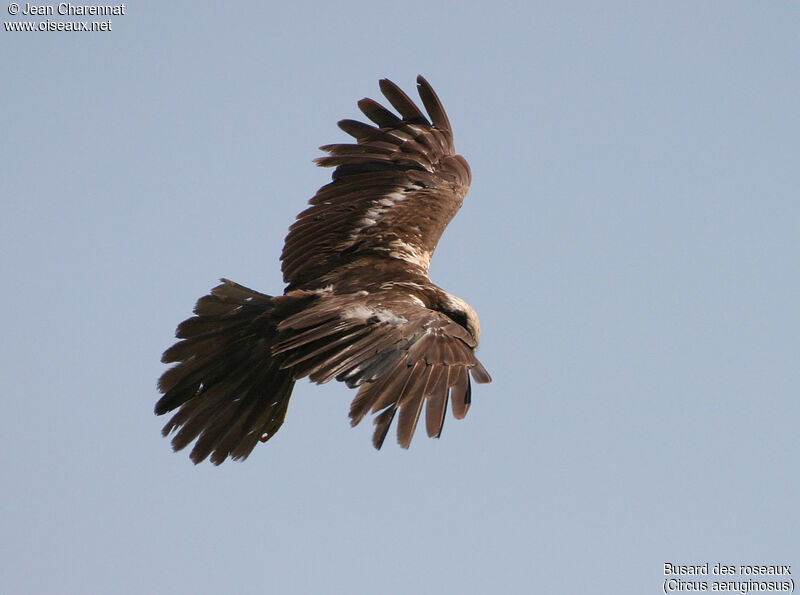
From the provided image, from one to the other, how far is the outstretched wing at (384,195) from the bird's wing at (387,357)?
1.14m

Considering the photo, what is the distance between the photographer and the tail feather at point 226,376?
7652mm

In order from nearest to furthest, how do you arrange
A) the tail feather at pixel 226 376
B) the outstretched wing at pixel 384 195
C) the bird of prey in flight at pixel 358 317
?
the bird of prey in flight at pixel 358 317, the tail feather at pixel 226 376, the outstretched wing at pixel 384 195

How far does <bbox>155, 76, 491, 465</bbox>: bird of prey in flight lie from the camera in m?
6.58

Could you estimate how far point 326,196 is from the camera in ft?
29.3

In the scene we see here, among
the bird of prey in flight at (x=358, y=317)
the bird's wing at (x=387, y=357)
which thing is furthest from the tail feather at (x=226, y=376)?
the bird's wing at (x=387, y=357)

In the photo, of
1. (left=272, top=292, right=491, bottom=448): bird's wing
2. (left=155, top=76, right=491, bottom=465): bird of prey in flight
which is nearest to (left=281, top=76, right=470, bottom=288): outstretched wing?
(left=155, top=76, right=491, bottom=465): bird of prey in flight

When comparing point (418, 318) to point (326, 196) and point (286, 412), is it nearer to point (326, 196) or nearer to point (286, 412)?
point (286, 412)

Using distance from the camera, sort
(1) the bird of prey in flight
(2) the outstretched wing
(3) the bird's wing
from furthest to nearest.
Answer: (2) the outstretched wing, (1) the bird of prey in flight, (3) the bird's wing

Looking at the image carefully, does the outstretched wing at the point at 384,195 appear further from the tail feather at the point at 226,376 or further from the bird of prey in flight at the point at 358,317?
the tail feather at the point at 226,376

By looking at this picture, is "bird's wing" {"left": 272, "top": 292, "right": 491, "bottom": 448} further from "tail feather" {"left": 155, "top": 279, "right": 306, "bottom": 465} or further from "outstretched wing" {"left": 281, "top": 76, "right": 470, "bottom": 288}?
"outstretched wing" {"left": 281, "top": 76, "right": 470, "bottom": 288}

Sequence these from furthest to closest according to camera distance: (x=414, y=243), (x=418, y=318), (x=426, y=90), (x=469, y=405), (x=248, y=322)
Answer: (x=426, y=90) → (x=414, y=243) → (x=248, y=322) → (x=418, y=318) → (x=469, y=405)

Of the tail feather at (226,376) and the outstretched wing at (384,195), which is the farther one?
the outstretched wing at (384,195)

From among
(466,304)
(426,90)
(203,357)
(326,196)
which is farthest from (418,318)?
(426,90)

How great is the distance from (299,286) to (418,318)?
142cm
